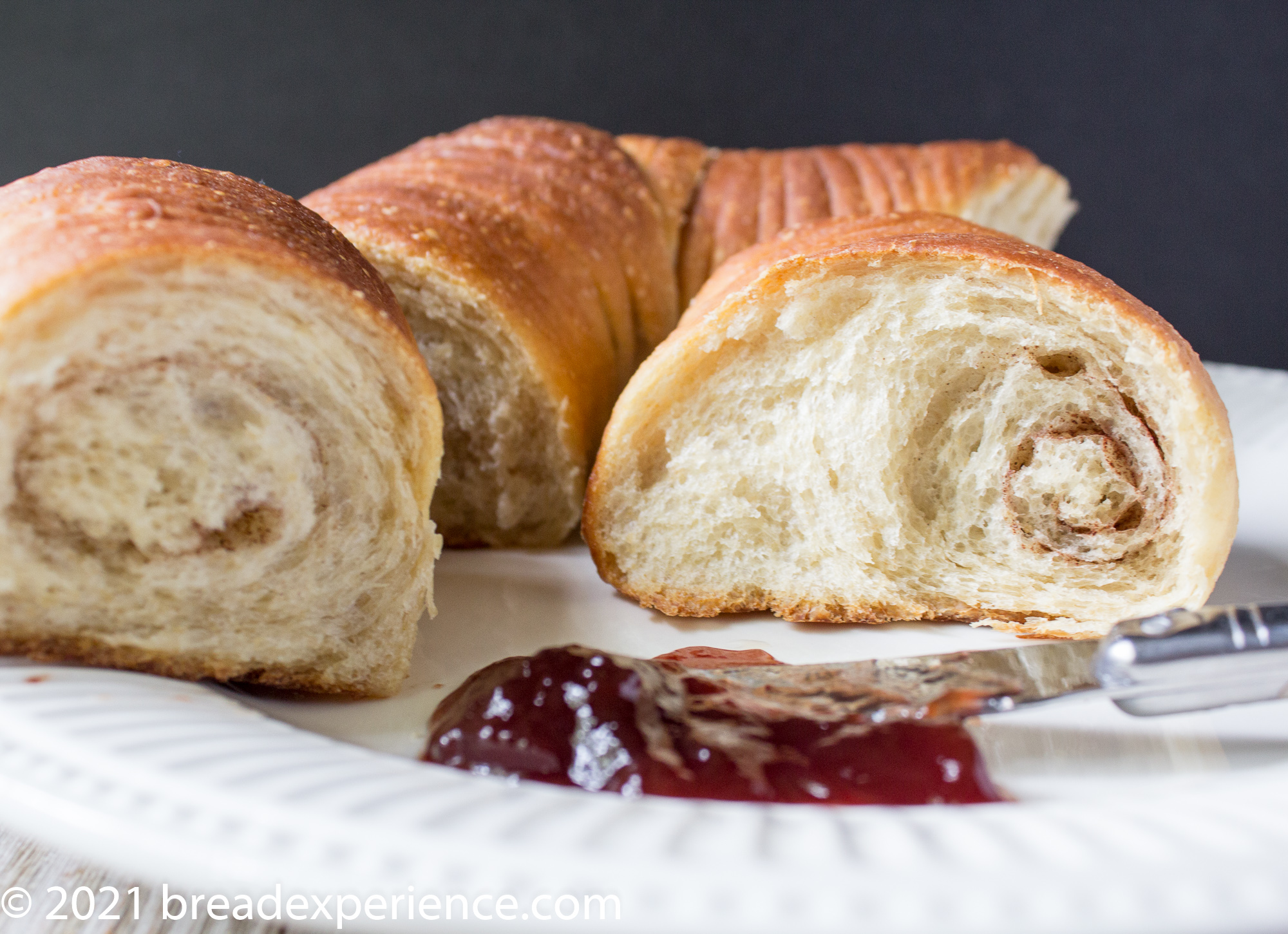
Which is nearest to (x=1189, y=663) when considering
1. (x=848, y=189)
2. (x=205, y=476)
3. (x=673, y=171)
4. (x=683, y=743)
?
(x=683, y=743)

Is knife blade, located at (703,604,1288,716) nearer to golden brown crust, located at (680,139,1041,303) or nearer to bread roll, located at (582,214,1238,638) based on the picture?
bread roll, located at (582,214,1238,638)

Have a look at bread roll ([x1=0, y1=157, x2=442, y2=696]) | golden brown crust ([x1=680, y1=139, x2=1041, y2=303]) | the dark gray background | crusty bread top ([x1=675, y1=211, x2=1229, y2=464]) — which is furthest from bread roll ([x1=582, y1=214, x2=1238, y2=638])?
the dark gray background

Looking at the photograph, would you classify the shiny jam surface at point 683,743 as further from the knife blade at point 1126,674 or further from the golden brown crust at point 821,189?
the golden brown crust at point 821,189

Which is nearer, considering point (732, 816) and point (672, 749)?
point (732, 816)

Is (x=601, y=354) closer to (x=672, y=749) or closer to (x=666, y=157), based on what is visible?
(x=666, y=157)

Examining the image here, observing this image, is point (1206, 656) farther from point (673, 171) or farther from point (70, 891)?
point (673, 171)

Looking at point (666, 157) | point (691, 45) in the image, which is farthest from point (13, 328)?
point (691, 45)

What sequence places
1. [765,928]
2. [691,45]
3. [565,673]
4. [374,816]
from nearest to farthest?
[765,928], [374,816], [565,673], [691,45]
